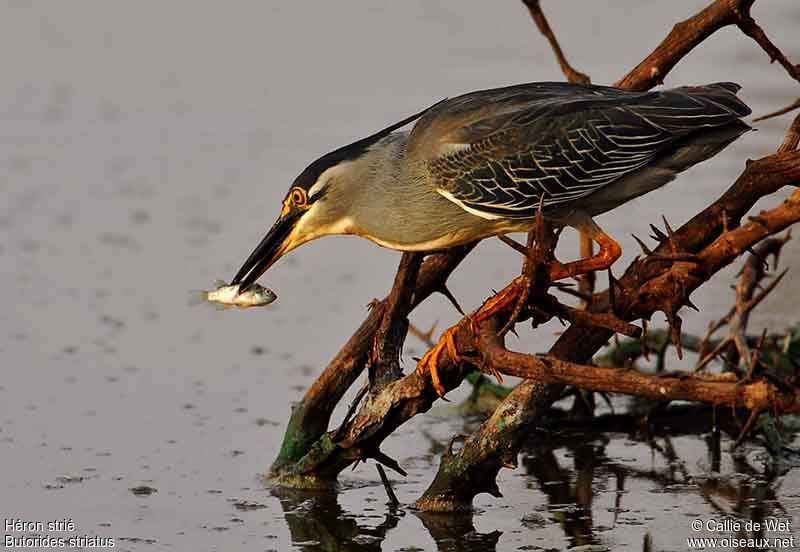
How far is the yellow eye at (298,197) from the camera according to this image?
6.01m

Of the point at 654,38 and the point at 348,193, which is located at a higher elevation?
the point at 654,38

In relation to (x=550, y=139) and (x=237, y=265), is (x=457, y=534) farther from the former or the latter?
(x=237, y=265)

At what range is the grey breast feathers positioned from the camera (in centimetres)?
586

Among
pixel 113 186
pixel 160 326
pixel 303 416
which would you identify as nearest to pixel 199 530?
pixel 303 416

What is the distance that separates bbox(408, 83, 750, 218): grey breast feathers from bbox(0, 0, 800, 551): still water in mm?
1190

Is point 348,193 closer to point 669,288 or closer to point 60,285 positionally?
point 669,288

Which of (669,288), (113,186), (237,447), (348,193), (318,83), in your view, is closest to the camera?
(669,288)

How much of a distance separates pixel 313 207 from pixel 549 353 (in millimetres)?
1173

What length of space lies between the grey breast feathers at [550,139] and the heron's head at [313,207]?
239 millimetres

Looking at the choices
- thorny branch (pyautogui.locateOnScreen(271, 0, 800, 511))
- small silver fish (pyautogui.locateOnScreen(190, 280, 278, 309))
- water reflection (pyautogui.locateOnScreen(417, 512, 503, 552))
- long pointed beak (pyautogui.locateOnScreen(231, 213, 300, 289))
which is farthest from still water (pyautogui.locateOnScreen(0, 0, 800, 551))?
long pointed beak (pyautogui.locateOnScreen(231, 213, 300, 289))

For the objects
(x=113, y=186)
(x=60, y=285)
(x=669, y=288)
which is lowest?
(x=669, y=288)

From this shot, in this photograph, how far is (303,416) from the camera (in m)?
6.37

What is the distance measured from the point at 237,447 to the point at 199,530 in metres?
1.03

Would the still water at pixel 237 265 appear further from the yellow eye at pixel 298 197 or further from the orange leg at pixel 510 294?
the yellow eye at pixel 298 197
